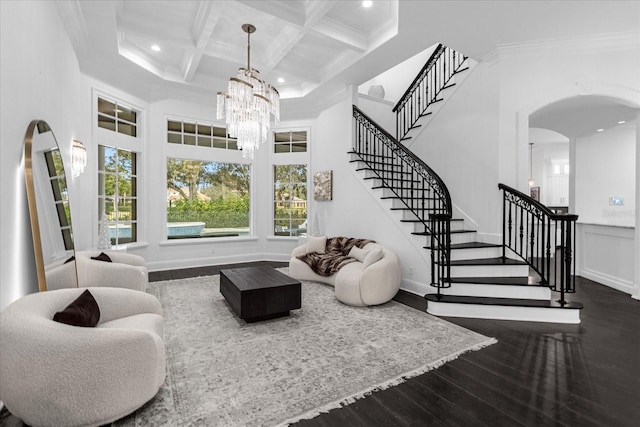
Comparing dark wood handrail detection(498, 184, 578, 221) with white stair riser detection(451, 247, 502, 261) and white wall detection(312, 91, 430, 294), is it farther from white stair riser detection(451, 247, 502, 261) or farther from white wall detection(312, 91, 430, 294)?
white wall detection(312, 91, 430, 294)

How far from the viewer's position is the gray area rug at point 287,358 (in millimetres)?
2100

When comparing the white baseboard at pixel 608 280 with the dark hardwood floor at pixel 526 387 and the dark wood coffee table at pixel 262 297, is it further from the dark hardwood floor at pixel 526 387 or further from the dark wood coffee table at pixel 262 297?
the dark wood coffee table at pixel 262 297

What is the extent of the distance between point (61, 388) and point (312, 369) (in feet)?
5.35

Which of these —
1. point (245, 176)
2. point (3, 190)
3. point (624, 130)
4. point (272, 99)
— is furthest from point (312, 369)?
point (624, 130)

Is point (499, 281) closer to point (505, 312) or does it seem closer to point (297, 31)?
point (505, 312)

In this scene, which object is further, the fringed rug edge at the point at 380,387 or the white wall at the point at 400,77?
the white wall at the point at 400,77

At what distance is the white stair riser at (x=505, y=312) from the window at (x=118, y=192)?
223 inches

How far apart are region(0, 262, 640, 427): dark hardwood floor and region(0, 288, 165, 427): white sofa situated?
108 centimetres

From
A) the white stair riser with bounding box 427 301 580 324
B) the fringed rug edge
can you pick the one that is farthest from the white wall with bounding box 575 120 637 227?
the fringed rug edge

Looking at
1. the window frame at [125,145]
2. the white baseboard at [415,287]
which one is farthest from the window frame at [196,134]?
the white baseboard at [415,287]

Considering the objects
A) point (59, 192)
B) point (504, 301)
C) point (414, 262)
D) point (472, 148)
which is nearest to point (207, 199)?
point (59, 192)

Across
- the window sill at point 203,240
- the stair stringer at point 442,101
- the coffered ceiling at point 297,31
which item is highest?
the coffered ceiling at point 297,31

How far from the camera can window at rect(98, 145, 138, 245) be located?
574 centimetres

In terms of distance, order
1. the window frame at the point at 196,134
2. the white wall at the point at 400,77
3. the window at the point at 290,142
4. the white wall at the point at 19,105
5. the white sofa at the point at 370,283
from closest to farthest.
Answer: the white wall at the point at 19,105
the white sofa at the point at 370,283
the window frame at the point at 196,134
the white wall at the point at 400,77
the window at the point at 290,142
